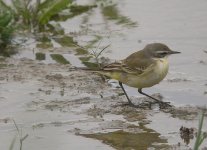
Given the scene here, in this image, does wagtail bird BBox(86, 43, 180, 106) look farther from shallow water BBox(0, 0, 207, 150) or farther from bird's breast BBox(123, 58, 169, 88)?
shallow water BBox(0, 0, 207, 150)

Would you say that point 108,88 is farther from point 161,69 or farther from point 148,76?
point 161,69

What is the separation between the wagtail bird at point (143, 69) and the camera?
9.95 m

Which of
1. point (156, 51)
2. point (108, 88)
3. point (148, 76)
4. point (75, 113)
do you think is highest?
point (156, 51)

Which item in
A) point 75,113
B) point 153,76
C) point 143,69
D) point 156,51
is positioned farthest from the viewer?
point 156,51

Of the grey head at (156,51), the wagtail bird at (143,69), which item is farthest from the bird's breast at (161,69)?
the grey head at (156,51)

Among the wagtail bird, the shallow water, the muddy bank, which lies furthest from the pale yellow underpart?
the shallow water

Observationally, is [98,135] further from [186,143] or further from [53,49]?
[53,49]

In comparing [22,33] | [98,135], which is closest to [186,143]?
[98,135]

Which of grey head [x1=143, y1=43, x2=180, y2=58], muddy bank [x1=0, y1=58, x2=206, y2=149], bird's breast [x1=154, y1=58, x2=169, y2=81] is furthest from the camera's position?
grey head [x1=143, y1=43, x2=180, y2=58]

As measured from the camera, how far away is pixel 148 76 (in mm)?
9945

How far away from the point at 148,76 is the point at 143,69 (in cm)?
17

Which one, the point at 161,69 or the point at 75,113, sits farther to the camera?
the point at 161,69

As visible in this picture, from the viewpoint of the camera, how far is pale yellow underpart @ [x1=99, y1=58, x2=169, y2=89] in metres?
9.91

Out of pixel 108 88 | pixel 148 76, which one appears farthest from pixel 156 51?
pixel 108 88
